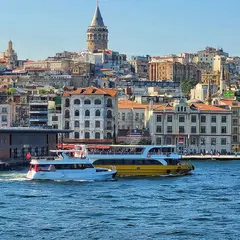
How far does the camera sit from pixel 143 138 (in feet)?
306

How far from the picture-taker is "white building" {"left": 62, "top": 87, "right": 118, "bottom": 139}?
→ 92.5 metres

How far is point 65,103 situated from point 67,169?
3918cm

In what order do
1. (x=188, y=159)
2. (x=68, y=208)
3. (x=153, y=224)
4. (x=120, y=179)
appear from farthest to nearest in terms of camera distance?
(x=188, y=159)
(x=120, y=179)
(x=68, y=208)
(x=153, y=224)

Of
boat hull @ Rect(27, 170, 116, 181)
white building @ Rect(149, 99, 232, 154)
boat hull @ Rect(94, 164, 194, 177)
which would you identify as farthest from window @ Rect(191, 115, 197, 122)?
boat hull @ Rect(27, 170, 116, 181)

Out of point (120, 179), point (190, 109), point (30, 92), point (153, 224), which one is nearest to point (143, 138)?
point (190, 109)

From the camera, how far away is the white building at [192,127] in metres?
93.8

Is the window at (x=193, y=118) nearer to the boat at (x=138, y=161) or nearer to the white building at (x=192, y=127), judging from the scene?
the white building at (x=192, y=127)

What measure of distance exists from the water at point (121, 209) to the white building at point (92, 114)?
35.4 meters

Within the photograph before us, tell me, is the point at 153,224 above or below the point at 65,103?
below

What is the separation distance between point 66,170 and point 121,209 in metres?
14.1

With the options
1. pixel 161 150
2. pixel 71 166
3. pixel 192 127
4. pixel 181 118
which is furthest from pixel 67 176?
pixel 192 127

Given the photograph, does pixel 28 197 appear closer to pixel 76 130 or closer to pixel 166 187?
pixel 166 187

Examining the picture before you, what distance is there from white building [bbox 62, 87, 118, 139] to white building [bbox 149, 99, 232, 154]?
415 cm

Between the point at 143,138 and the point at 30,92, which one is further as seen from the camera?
the point at 30,92
